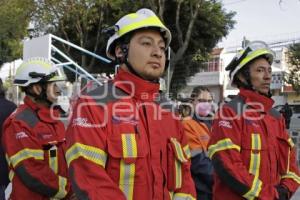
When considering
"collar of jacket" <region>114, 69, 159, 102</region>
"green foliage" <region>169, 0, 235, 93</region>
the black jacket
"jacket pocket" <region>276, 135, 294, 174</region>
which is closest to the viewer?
"collar of jacket" <region>114, 69, 159, 102</region>

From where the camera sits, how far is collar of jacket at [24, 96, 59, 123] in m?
3.80

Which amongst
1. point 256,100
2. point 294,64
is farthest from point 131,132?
point 294,64

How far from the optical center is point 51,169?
3.59m

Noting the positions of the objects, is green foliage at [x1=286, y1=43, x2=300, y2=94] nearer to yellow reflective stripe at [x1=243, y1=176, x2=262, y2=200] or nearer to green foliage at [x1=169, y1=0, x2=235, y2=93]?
green foliage at [x1=169, y1=0, x2=235, y2=93]

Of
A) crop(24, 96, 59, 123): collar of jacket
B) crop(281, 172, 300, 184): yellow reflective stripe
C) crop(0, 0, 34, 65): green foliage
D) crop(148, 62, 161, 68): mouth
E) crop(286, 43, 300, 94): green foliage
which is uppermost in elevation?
crop(0, 0, 34, 65): green foliage

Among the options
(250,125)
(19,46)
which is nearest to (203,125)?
(250,125)

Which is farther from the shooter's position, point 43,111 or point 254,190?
point 43,111

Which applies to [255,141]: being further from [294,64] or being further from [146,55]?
[294,64]

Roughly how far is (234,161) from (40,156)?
1.42 m

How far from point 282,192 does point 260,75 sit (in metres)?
0.94

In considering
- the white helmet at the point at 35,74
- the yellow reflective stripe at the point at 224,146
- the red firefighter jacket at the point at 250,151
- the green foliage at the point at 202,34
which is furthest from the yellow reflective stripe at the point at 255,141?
the green foliage at the point at 202,34

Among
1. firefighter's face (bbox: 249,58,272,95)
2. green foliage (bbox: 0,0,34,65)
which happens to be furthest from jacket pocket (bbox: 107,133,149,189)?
green foliage (bbox: 0,0,34,65)

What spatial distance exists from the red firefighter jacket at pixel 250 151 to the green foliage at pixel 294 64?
28.8 m

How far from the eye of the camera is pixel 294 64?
32.3m
